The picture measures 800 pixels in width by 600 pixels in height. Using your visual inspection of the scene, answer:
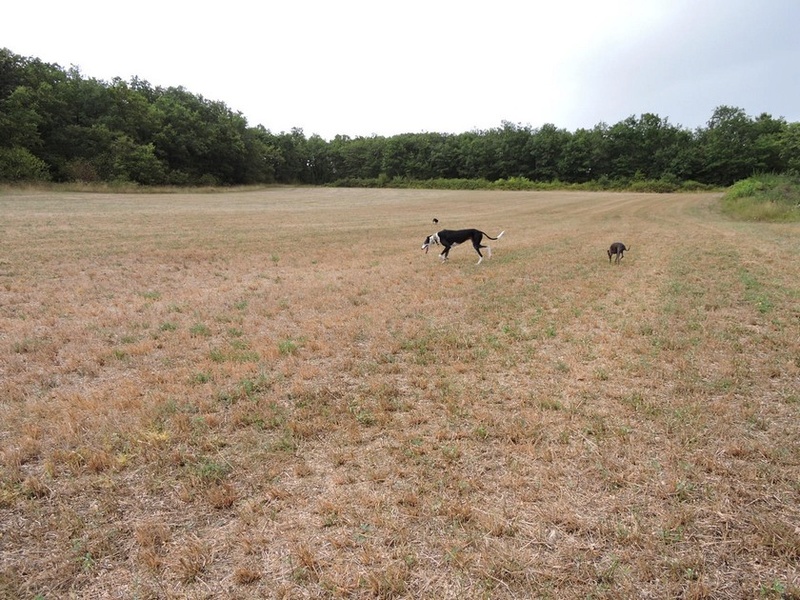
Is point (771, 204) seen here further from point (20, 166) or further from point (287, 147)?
point (287, 147)

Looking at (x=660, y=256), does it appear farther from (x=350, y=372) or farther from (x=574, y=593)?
(x=574, y=593)

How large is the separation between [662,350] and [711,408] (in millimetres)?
1511

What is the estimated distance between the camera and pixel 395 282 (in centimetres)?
919

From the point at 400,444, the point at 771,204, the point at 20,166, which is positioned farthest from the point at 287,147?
the point at 400,444

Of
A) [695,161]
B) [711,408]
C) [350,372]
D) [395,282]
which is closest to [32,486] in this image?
[350,372]

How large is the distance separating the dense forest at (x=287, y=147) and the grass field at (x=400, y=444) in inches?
1647

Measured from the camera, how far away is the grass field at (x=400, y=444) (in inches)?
90.9

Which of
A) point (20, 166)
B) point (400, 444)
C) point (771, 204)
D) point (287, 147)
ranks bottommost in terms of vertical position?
point (400, 444)

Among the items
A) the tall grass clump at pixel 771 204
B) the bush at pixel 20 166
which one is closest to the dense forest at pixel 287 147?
the bush at pixel 20 166

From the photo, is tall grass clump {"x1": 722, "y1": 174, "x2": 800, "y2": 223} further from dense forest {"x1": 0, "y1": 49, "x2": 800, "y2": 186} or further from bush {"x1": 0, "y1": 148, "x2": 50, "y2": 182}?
bush {"x1": 0, "y1": 148, "x2": 50, "y2": 182}

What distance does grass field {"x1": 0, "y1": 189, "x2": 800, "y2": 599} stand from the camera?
2.31 metres

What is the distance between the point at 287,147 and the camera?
79.9 metres

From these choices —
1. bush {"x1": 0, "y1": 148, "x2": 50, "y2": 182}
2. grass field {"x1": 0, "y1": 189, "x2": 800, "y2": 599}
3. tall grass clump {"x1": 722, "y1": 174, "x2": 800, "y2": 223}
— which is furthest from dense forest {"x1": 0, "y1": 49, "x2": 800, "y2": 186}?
grass field {"x1": 0, "y1": 189, "x2": 800, "y2": 599}

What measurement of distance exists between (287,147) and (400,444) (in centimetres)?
8506
